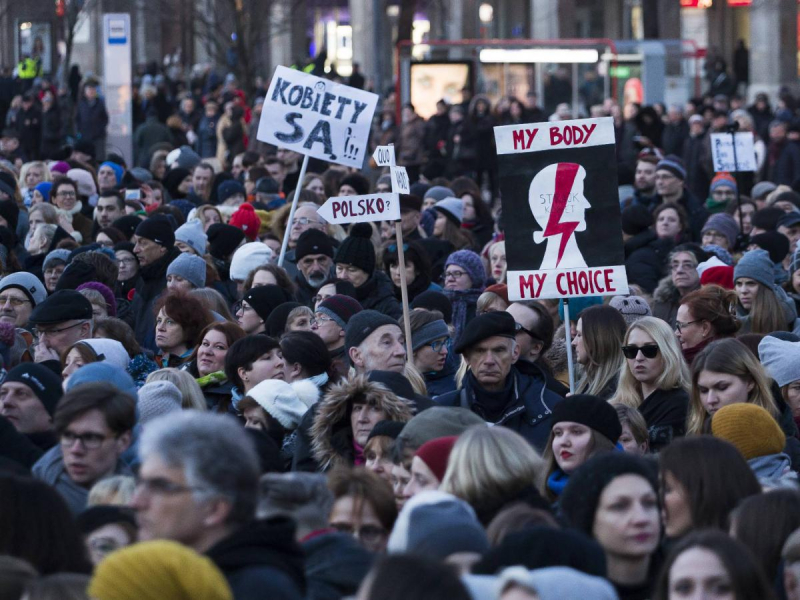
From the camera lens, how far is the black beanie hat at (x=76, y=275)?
Answer: 1070 centimetres

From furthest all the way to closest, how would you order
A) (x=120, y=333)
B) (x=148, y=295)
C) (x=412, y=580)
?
(x=148, y=295) → (x=120, y=333) → (x=412, y=580)

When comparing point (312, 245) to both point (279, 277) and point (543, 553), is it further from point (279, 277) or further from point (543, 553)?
point (543, 553)

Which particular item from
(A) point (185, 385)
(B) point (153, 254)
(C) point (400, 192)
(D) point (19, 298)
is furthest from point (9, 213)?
(A) point (185, 385)

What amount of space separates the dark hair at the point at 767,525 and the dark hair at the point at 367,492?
1186 millimetres

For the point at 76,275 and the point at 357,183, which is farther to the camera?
the point at 357,183

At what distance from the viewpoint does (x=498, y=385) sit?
25.0 ft

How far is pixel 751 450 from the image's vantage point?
628cm

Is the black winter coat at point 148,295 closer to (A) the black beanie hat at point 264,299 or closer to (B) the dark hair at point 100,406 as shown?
(A) the black beanie hat at point 264,299

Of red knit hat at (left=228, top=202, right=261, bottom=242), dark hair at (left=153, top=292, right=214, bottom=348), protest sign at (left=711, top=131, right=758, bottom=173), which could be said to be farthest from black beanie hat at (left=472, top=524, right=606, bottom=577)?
protest sign at (left=711, top=131, right=758, bottom=173)

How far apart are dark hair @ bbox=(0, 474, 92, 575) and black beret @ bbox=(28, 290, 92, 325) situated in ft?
14.0

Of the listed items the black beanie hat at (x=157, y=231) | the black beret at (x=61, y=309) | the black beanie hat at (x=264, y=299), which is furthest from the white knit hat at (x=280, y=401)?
the black beanie hat at (x=157, y=231)

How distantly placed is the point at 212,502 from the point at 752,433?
9.32 ft

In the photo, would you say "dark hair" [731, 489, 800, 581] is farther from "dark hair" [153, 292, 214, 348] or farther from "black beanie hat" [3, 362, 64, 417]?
"dark hair" [153, 292, 214, 348]

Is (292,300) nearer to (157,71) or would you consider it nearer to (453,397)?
(453,397)
